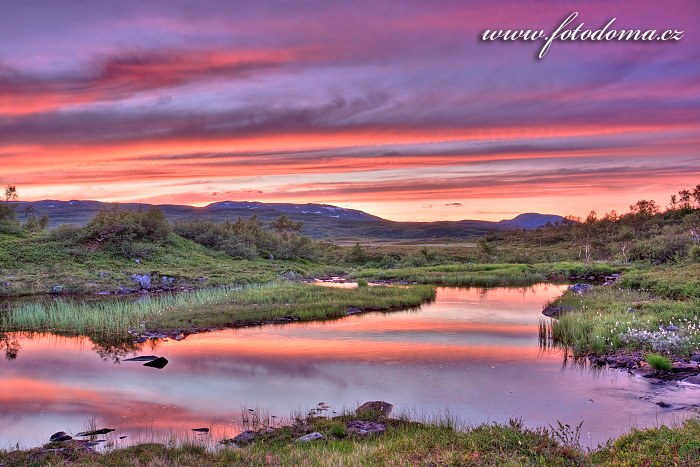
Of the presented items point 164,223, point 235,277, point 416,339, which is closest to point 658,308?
point 416,339

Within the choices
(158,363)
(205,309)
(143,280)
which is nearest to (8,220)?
(143,280)

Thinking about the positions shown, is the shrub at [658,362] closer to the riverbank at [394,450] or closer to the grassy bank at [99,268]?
the riverbank at [394,450]

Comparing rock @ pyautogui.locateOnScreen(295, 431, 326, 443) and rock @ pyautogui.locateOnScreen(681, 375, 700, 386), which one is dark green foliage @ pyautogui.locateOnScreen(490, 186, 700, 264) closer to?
rock @ pyautogui.locateOnScreen(681, 375, 700, 386)

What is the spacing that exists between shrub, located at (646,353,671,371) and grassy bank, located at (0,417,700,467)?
7.88 metres

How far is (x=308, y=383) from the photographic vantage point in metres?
20.4

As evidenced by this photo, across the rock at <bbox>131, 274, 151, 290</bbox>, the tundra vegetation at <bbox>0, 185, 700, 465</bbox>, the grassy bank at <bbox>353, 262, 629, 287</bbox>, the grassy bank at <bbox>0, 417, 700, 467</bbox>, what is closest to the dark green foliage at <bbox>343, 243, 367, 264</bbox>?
the tundra vegetation at <bbox>0, 185, 700, 465</bbox>

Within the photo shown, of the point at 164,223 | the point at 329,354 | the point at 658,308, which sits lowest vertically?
the point at 329,354

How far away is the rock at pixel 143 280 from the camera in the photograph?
5069 centimetres

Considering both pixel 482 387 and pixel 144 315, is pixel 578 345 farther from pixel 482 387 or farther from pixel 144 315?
pixel 144 315

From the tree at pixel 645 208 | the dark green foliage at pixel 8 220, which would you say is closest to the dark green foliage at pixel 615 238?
the tree at pixel 645 208

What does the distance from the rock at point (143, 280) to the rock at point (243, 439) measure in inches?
1567

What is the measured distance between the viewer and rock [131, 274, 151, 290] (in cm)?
5069

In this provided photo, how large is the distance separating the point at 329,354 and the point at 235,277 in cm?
3304

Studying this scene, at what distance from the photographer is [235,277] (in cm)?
5619
